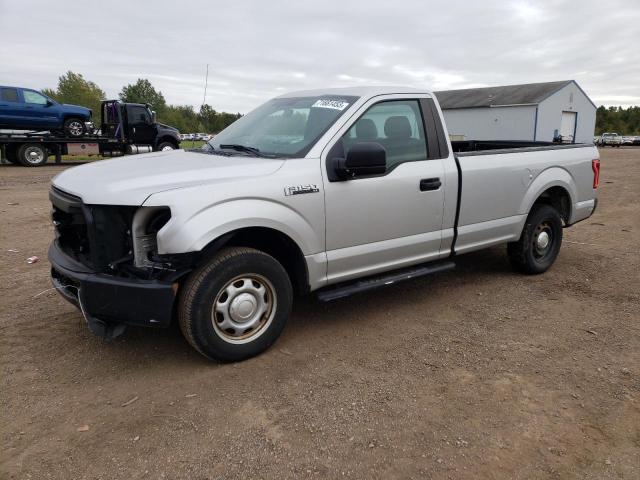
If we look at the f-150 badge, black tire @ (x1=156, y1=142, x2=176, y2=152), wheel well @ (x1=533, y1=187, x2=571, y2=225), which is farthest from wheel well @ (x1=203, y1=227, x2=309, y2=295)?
black tire @ (x1=156, y1=142, x2=176, y2=152)

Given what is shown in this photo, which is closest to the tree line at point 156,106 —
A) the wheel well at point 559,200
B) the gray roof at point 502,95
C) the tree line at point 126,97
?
the tree line at point 126,97

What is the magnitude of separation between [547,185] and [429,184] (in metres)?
1.85

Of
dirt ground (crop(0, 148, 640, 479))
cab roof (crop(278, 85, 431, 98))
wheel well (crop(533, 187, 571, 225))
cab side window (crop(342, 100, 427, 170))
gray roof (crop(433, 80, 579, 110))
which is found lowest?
dirt ground (crop(0, 148, 640, 479))

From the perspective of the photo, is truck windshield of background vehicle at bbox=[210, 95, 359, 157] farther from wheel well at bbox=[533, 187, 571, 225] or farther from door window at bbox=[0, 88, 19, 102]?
door window at bbox=[0, 88, 19, 102]

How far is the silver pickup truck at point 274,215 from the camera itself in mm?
3156

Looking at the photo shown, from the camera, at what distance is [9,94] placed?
60.1 ft

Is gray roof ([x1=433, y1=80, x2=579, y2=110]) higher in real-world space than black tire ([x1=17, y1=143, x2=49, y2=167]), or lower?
higher

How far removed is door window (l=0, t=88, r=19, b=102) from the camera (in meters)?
18.2


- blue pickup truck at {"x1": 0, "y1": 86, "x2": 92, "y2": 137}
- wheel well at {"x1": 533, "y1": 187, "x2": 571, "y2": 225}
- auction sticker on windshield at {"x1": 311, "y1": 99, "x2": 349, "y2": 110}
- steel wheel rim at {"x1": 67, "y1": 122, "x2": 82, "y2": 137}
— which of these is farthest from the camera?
steel wheel rim at {"x1": 67, "y1": 122, "x2": 82, "y2": 137}

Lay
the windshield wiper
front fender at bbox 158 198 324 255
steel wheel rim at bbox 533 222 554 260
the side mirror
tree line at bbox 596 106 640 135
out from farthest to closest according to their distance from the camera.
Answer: tree line at bbox 596 106 640 135
steel wheel rim at bbox 533 222 554 260
the windshield wiper
the side mirror
front fender at bbox 158 198 324 255

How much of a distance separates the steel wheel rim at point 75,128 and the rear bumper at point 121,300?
19.0 meters

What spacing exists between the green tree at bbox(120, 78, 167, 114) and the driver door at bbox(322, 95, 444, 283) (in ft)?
248

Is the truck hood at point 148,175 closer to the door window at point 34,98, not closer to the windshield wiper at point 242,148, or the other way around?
the windshield wiper at point 242,148

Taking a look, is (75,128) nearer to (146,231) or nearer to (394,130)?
(394,130)
